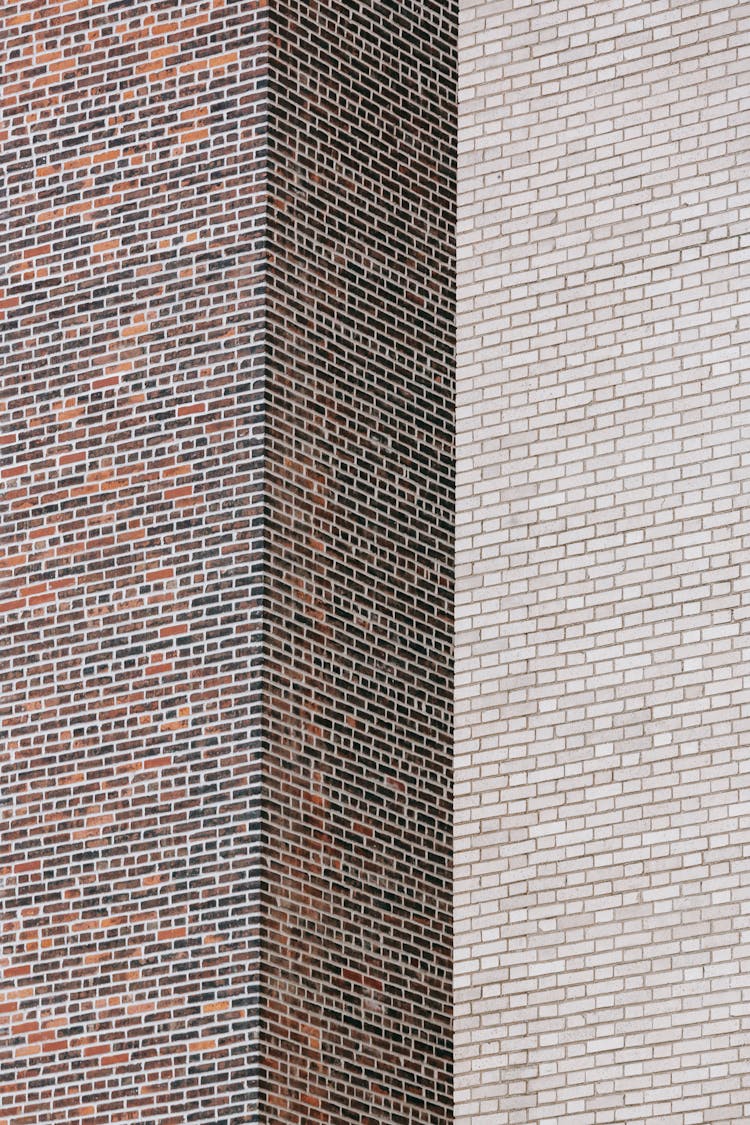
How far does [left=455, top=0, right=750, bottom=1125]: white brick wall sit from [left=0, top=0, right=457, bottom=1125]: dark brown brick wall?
9.8 inches

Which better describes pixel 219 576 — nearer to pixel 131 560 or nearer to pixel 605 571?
pixel 131 560

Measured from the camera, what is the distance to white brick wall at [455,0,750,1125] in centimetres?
1107

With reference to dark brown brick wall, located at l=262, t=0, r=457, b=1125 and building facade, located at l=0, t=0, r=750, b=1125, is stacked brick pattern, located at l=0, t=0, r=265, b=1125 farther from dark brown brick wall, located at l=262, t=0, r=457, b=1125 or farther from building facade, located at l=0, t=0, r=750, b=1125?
dark brown brick wall, located at l=262, t=0, r=457, b=1125

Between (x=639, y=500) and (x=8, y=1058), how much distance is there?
A: 3.74 meters

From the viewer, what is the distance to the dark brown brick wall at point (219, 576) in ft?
34.8

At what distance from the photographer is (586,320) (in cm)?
1205

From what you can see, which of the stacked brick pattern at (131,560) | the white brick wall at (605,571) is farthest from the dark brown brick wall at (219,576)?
the white brick wall at (605,571)

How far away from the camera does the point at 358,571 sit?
11.6 metres

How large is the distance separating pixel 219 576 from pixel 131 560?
19.3 inches

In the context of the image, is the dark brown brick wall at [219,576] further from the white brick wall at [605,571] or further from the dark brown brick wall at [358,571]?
the white brick wall at [605,571]

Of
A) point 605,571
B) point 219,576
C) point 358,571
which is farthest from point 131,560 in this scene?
point 605,571

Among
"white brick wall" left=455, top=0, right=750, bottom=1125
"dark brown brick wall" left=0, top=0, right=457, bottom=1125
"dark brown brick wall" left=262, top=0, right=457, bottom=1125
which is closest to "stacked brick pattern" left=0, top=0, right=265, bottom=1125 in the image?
"dark brown brick wall" left=0, top=0, right=457, bottom=1125

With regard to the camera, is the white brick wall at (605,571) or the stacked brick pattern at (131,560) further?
the white brick wall at (605,571)

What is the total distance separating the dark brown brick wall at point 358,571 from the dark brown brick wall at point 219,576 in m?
0.02
